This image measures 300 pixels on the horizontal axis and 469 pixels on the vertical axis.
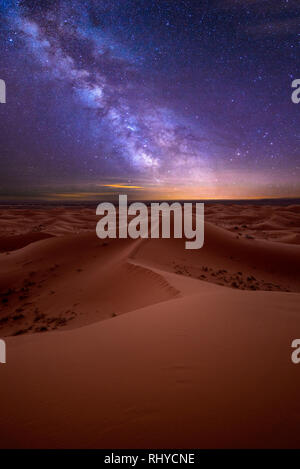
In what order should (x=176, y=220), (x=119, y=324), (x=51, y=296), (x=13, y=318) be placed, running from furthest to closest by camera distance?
(x=176, y=220) < (x=51, y=296) < (x=13, y=318) < (x=119, y=324)

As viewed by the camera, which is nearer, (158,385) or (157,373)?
(158,385)

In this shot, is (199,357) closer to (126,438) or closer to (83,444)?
(126,438)

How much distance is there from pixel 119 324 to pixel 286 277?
23.0 ft

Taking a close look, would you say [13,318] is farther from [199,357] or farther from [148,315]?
[199,357]

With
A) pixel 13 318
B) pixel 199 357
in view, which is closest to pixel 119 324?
pixel 199 357

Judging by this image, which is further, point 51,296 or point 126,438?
point 51,296

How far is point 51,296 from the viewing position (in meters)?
5.91

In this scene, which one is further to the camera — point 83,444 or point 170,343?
point 170,343

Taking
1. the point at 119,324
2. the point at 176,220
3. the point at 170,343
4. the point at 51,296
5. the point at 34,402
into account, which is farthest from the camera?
the point at 176,220

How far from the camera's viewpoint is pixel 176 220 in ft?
34.8

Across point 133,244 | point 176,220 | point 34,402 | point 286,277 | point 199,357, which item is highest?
point 176,220
